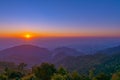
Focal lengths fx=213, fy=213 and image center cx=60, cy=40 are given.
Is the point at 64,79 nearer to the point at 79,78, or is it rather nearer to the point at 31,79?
the point at 79,78

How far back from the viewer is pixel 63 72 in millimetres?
48375

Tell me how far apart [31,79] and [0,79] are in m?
7.10

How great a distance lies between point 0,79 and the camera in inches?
1935

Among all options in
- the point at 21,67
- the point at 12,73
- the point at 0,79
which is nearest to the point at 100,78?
the point at 0,79

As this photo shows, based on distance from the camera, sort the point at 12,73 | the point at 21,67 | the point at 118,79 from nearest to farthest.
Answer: the point at 118,79 < the point at 12,73 < the point at 21,67

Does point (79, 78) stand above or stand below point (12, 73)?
above

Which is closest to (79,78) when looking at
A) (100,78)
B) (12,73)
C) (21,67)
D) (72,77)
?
(72,77)

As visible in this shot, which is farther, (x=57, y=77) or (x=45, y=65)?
(x=45, y=65)

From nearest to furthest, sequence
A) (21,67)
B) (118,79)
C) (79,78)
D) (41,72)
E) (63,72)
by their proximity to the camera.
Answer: (118,79) < (79,78) < (63,72) < (41,72) < (21,67)

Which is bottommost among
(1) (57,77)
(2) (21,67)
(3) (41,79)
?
(2) (21,67)

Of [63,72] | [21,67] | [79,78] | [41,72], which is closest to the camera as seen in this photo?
[79,78]

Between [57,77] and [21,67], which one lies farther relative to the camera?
[21,67]

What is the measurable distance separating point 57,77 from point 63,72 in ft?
28.1

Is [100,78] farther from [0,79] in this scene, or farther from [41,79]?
[0,79]
